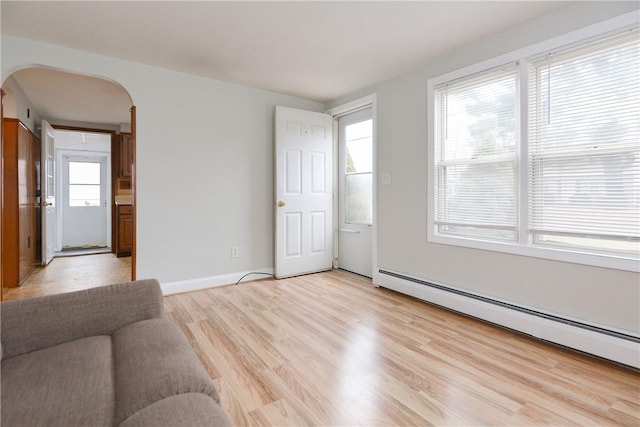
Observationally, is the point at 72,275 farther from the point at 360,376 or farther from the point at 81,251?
the point at 360,376

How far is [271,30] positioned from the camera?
253cm

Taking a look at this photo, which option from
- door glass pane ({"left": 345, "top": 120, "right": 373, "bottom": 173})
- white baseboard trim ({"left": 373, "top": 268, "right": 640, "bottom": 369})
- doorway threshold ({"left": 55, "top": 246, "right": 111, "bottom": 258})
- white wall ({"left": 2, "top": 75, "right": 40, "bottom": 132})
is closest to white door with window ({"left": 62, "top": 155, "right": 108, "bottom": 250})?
doorway threshold ({"left": 55, "top": 246, "right": 111, "bottom": 258})

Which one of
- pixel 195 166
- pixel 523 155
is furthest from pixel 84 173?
pixel 523 155

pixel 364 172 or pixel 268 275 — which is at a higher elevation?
pixel 364 172

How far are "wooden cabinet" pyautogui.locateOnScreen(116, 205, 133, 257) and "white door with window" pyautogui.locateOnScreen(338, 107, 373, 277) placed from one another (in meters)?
4.19

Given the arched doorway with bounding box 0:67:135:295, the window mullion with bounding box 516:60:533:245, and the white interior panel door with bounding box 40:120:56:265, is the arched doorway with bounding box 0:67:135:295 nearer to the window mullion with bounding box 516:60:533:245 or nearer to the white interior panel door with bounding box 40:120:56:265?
the white interior panel door with bounding box 40:120:56:265

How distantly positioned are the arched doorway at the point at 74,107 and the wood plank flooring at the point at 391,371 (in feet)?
5.74

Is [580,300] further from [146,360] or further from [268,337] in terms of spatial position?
[146,360]

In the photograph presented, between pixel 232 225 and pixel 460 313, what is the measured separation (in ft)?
8.72

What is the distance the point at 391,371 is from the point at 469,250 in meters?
1.43

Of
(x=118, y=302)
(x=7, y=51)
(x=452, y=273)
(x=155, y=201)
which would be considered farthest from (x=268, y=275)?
(x=7, y=51)

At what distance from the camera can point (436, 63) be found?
307 cm

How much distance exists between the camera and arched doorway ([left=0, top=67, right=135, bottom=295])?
3549 millimetres

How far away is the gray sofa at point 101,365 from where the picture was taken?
0.87 m
